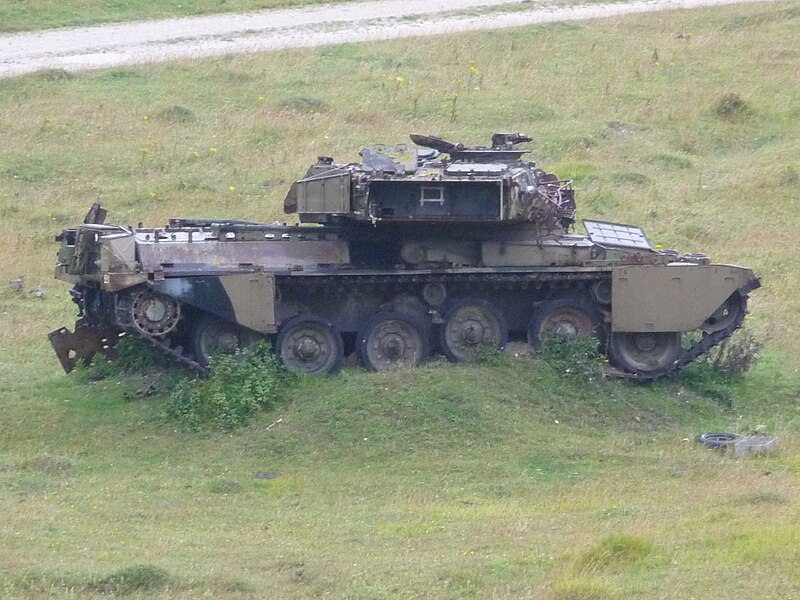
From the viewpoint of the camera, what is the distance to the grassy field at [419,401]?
13.0 metres

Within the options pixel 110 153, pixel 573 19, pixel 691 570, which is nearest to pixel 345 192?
pixel 691 570

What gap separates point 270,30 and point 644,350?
22.1 m

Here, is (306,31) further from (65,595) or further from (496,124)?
(65,595)

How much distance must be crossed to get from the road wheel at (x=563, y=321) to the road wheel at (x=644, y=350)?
0.36 m

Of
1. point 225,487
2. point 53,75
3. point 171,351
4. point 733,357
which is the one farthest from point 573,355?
point 53,75

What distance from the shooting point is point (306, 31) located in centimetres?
4053

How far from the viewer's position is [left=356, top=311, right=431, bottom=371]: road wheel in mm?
20344

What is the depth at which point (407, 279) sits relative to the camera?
20062 millimetres

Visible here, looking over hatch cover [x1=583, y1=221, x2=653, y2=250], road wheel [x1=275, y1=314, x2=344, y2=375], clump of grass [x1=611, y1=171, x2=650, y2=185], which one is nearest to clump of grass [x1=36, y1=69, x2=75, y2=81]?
clump of grass [x1=611, y1=171, x2=650, y2=185]

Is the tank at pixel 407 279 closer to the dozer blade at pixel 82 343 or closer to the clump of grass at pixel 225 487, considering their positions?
the dozer blade at pixel 82 343

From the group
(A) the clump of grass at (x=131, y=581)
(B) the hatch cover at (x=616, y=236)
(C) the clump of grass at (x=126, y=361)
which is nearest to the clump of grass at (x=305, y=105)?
(B) the hatch cover at (x=616, y=236)

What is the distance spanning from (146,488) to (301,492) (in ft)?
5.35

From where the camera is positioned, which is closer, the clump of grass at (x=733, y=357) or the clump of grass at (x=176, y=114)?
the clump of grass at (x=733, y=357)

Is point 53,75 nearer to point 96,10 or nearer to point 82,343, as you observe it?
point 96,10
